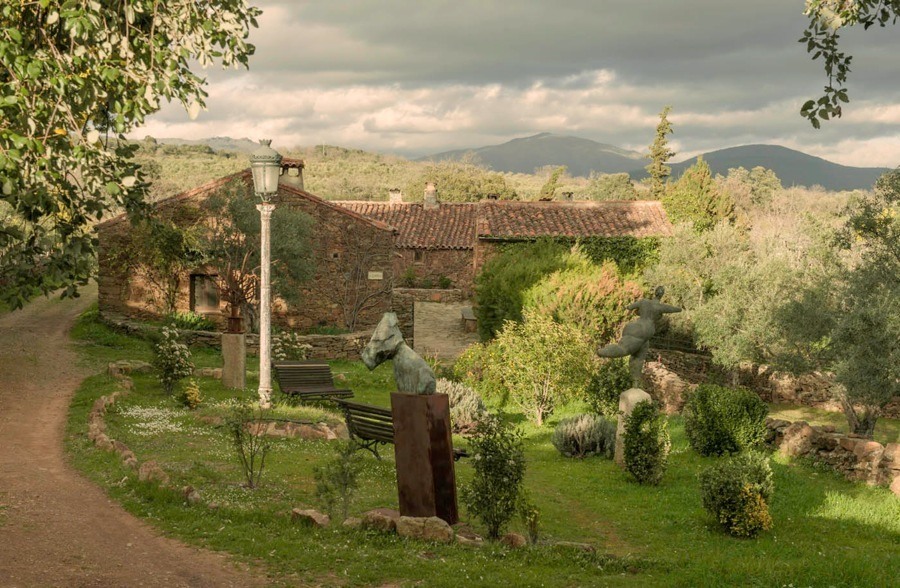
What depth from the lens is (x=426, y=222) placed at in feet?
149

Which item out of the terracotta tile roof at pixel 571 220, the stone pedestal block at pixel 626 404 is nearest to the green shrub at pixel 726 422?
the stone pedestal block at pixel 626 404

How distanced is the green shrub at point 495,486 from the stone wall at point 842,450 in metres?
6.67

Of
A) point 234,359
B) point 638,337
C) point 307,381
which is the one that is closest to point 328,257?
point 234,359

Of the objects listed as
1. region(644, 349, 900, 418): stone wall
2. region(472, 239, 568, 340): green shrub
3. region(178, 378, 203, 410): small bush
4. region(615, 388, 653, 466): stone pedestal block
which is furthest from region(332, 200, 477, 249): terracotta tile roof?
region(615, 388, 653, 466): stone pedestal block

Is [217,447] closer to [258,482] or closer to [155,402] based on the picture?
[258,482]

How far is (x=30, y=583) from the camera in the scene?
6617mm

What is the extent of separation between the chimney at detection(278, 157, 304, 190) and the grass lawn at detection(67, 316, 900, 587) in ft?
47.9

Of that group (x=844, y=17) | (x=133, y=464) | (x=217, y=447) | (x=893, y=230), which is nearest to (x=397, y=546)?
(x=133, y=464)

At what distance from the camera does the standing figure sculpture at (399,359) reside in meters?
8.72

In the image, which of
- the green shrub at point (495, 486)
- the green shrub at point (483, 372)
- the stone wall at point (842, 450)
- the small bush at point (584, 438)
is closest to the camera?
the green shrub at point (495, 486)

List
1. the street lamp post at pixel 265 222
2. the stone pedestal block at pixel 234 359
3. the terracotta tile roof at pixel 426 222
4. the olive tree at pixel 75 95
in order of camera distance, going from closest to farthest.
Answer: the olive tree at pixel 75 95
the street lamp post at pixel 265 222
the stone pedestal block at pixel 234 359
the terracotta tile roof at pixel 426 222

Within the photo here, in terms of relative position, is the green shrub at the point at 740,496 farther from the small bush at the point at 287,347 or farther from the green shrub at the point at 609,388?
the small bush at the point at 287,347

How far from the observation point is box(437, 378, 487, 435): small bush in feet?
50.2

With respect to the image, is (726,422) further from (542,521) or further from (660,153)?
(660,153)
